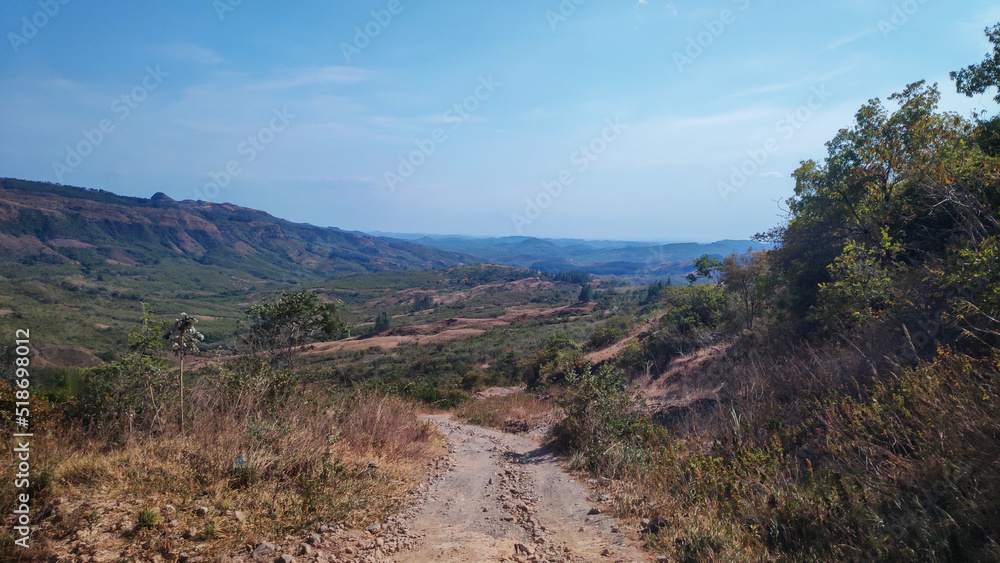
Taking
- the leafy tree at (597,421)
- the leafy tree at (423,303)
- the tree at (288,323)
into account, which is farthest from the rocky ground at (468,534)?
the leafy tree at (423,303)

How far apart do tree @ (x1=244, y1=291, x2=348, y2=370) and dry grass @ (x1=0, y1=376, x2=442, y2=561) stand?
18.0 feet

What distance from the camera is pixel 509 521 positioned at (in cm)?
485

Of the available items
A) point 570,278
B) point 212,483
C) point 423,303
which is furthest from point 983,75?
point 570,278

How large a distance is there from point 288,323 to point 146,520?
8.62 meters

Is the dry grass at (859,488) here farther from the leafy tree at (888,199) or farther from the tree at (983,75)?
the tree at (983,75)

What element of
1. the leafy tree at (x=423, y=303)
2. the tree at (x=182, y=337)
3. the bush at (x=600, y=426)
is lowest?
the leafy tree at (x=423, y=303)

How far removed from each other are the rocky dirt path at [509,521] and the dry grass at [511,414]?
5.07m

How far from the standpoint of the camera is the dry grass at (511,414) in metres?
12.8

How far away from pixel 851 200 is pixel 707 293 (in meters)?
9.18

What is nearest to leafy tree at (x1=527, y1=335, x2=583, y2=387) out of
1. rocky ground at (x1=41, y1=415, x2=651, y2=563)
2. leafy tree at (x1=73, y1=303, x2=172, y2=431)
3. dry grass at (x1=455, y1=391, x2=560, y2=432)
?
dry grass at (x1=455, y1=391, x2=560, y2=432)

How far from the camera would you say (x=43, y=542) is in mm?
2934

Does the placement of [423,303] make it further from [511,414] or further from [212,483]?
[212,483]

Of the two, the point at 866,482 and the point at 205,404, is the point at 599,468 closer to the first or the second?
the point at 866,482

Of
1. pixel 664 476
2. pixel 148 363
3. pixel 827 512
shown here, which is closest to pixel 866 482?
pixel 827 512
